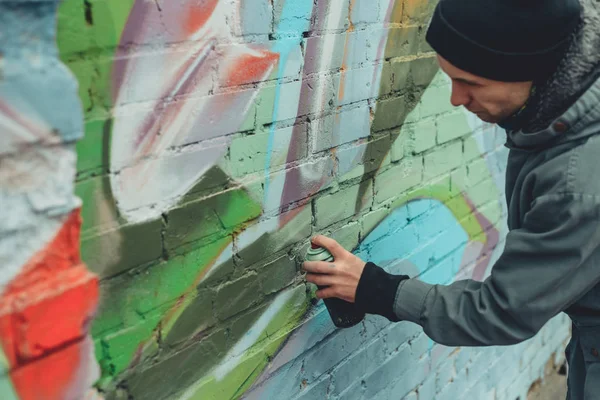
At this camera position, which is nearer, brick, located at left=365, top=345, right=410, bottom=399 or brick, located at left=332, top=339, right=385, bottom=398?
brick, located at left=332, top=339, right=385, bottom=398

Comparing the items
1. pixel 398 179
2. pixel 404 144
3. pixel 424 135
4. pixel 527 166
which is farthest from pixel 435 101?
pixel 527 166

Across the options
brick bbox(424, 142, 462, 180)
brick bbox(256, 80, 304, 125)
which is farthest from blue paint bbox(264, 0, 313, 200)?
brick bbox(424, 142, 462, 180)

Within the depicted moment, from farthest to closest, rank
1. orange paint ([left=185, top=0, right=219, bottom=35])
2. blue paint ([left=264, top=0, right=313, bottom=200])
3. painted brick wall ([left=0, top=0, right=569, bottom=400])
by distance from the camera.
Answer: blue paint ([left=264, top=0, right=313, bottom=200])
orange paint ([left=185, top=0, right=219, bottom=35])
painted brick wall ([left=0, top=0, right=569, bottom=400])

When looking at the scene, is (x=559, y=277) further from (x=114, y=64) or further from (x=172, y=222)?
(x=114, y=64)

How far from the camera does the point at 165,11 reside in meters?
1.43

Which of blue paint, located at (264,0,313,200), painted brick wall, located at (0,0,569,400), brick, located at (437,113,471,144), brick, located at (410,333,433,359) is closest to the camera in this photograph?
painted brick wall, located at (0,0,569,400)

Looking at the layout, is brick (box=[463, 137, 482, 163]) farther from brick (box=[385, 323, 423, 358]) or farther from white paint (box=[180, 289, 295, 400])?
white paint (box=[180, 289, 295, 400])

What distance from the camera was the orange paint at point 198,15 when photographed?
4.88ft

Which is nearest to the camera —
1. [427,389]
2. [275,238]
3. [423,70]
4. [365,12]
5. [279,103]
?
[279,103]

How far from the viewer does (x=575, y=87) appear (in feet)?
5.18

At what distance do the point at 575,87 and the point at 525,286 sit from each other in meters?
0.50

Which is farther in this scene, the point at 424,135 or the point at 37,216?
the point at 424,135

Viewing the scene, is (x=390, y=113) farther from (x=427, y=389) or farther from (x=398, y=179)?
(x=427, y=389)

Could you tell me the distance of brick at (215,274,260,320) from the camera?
1.74m
